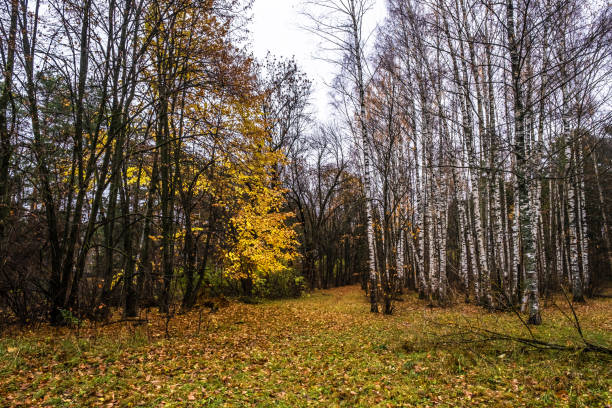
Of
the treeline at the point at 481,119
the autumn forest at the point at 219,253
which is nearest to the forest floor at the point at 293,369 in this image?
the autumn forest at the point at 219,253

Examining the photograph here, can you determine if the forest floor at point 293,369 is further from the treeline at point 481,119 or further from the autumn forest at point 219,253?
the treeline at point 481,119

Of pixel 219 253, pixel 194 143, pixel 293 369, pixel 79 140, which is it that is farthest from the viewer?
pixel 219 253

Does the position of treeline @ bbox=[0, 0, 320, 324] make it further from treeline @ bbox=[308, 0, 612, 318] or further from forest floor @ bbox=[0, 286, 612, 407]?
treeline @ bbox=[308, 0, 612, 318]

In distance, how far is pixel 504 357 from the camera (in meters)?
A: 5.41

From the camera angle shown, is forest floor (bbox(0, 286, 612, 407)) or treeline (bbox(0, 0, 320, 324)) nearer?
forest floor (bbox(0, 286, 612, 407))

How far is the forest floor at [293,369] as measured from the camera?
13.8 feet

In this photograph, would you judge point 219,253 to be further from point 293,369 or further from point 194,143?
point 293,369

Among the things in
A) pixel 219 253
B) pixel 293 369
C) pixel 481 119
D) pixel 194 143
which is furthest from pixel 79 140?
pixel 481 119

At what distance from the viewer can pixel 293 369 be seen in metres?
5.62

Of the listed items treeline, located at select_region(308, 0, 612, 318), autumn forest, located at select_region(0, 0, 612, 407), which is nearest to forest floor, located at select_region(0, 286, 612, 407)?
autumn forest, located at select_region(0, 0, 612, 407)

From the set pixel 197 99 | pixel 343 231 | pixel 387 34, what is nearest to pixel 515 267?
pixel 387 34

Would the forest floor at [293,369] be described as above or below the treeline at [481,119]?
below

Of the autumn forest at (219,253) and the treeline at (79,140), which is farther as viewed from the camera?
the treeline at (79,140)

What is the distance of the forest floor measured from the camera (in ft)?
13.8
